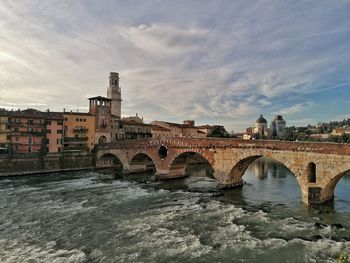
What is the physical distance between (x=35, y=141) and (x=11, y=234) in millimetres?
35523

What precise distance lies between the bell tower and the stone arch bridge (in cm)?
2665

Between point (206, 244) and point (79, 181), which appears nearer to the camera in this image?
point (206, 244)

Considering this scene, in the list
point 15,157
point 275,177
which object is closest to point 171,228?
point 275,177

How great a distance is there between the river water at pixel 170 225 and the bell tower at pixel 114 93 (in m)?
48.2

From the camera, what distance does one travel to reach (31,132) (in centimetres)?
5122

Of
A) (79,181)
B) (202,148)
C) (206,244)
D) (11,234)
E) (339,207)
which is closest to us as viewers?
(206,244)

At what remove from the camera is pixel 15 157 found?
47.0m

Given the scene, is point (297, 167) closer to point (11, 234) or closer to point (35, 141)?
point (11, 234)

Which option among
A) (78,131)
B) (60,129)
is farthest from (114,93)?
(60,129)

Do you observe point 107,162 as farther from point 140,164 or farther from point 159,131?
point 159,131

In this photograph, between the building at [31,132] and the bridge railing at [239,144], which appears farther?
the building at [31,132]

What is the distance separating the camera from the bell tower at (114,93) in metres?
80.6

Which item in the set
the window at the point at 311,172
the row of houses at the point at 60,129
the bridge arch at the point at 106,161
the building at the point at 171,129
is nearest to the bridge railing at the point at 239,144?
the window at the point at 311,172

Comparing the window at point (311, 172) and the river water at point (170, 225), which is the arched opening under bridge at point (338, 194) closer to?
the river water at point (170, 225)
